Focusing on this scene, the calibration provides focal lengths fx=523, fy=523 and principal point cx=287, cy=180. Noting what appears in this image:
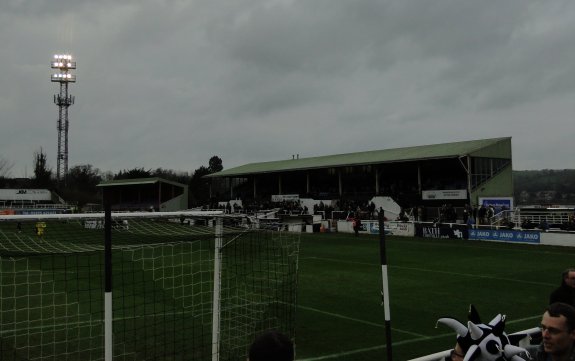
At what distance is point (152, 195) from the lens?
68.6 meters

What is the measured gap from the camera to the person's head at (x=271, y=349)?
2.44 meters

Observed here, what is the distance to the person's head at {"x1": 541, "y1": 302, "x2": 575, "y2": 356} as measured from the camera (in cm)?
337

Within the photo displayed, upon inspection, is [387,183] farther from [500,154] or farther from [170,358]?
[170,358]

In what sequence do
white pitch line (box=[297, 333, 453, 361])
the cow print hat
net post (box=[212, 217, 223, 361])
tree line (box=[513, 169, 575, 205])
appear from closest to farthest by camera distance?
1. the cow print hat
2. net post (box=[212, 217, 223, 361])
3. white pitch line (box=[297, 333, 453, 361])
4. tree line (box=[513, 169, 575, 205])

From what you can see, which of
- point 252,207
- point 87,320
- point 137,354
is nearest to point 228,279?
point 87,320

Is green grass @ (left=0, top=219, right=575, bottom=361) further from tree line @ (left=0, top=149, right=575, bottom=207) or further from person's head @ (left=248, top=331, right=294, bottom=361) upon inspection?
tree line @ (left=0, top=149, right=575, bottom=207)

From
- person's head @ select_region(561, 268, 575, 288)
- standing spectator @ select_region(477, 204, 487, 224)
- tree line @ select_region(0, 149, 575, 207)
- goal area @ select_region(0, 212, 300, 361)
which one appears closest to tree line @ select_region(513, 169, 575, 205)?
tree line @ select_region(0, 149, 575, 207)

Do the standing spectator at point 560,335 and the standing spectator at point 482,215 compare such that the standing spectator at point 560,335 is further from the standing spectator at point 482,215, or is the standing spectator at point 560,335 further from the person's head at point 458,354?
the standing spectator at point 482,215

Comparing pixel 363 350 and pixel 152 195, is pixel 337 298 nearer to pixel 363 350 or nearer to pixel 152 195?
pixel 363 350

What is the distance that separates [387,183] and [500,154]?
43.1 feet

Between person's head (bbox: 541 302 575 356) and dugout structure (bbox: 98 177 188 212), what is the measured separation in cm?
6187

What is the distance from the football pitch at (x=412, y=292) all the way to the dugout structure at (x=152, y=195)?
42990 mm

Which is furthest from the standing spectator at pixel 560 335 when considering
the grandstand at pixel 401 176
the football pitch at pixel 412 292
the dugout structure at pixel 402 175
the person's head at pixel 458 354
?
the dugout structure at pixel 402 175

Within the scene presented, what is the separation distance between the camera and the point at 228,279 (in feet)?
45.4
